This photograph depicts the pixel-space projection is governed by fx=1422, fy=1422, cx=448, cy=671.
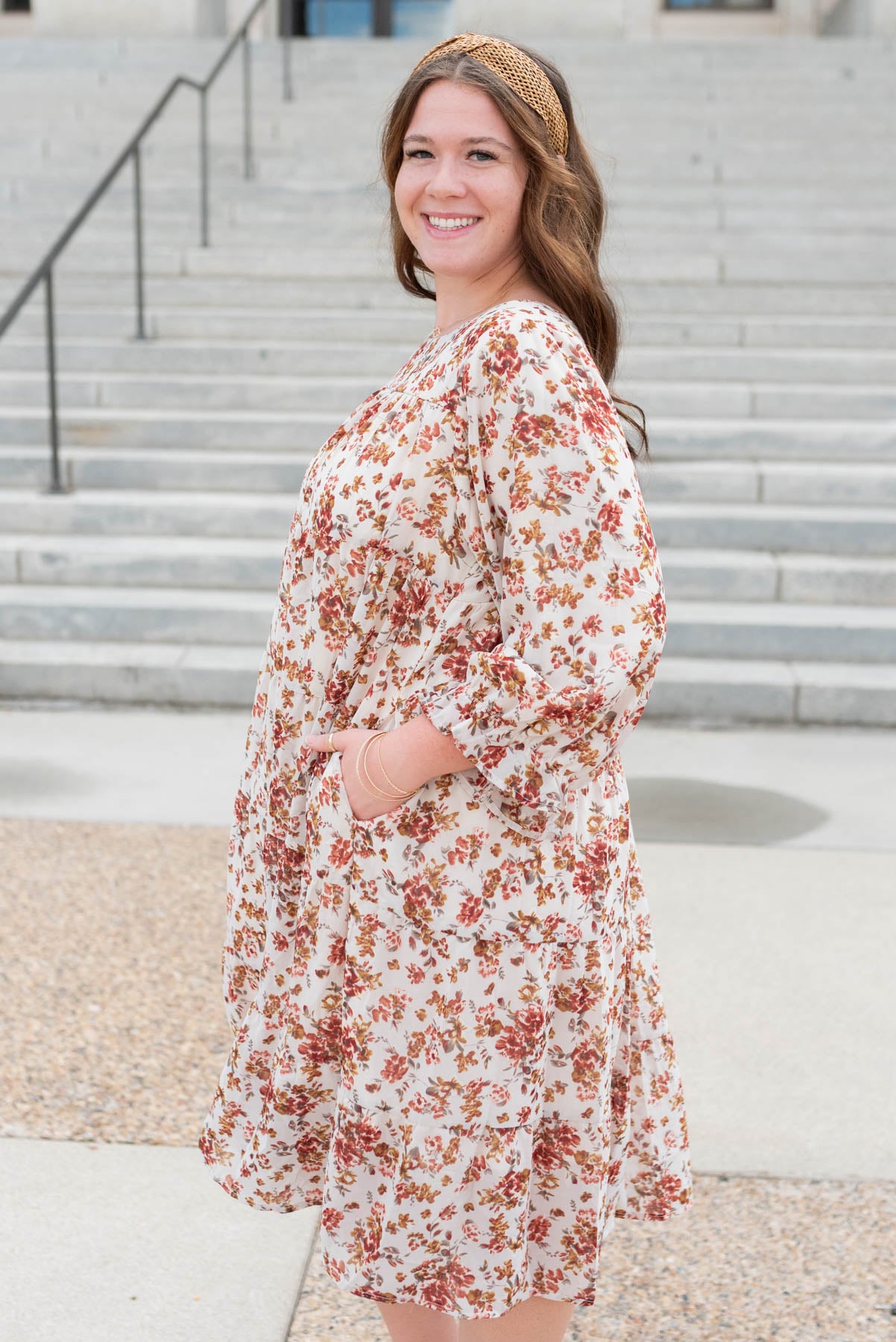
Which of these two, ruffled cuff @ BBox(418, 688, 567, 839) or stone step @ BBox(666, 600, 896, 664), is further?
stone step @ BBox(666, 600, 896, 664)

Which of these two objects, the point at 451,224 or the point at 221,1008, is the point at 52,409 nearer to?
the point at 221,1008

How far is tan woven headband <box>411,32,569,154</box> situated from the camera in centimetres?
164

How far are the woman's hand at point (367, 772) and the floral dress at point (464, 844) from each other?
2cm

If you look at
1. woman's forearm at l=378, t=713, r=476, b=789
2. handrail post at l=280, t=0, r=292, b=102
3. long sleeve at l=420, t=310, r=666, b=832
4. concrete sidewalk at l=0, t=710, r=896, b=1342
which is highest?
handrail post at l=280, t=0, r=292, b=102

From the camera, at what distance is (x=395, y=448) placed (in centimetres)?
164

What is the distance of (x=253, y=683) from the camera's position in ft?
19.0

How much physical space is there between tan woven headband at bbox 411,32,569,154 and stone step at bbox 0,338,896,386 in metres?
5.68

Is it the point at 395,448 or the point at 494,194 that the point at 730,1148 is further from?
the point at 494,194

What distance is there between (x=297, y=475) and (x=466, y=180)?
5183mm

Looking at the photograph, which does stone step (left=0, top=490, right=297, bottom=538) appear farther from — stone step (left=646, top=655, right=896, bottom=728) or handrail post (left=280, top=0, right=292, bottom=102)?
handrail post (left=280, top=0, right=292, bottom=102)

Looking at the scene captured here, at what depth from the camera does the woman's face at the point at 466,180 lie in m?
1.65

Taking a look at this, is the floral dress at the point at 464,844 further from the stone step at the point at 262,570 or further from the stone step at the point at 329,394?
the stone step at the point at 329,394

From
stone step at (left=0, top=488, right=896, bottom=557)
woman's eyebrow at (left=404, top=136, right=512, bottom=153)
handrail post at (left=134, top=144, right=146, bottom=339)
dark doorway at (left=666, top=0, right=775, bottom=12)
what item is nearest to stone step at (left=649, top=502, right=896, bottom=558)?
stone step at (left=0, top=488, right=896, bottom=557)

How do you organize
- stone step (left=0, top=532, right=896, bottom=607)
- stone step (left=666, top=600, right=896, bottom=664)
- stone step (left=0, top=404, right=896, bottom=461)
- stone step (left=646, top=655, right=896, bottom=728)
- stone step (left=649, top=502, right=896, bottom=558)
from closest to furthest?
stone step (left=646, top=655, right=896, bottom=728) → stone step (left=666, top=600, right=896, bottom=664) → stone step (left=0, top=532, right=896, bottom=607) → stone step (left=649, top=502, right=896, bottom=558) → stone step (left=0, top=404, right=896, bottom=461)
